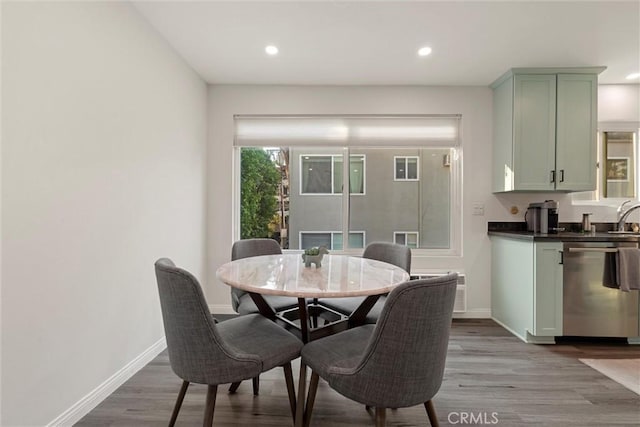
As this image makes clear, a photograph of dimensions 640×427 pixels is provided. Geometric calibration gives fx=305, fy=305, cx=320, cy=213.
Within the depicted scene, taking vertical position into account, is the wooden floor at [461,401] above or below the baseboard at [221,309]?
below

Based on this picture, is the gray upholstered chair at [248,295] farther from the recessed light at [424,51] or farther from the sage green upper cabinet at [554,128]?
the sage green upper cabinet at [554,128]

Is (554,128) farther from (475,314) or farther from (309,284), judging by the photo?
(309,284)

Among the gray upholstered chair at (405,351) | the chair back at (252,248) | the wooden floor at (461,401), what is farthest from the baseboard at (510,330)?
the chair back at (252,248)

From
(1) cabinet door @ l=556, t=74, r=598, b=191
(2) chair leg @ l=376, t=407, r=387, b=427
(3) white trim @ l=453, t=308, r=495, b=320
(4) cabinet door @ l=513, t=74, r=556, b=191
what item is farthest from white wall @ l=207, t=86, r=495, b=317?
(2) chair leg @ l=376, t=407, r=387, b=427

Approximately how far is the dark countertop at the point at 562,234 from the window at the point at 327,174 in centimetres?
151

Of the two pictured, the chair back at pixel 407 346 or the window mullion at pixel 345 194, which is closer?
the chair back at pixel 407 346

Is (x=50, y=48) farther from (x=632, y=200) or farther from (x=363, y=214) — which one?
(x=632, y=200)

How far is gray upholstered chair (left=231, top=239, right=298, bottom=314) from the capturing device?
208 cm

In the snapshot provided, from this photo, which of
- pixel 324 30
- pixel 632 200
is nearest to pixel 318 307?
pixel 324 30

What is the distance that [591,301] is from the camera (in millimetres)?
2637

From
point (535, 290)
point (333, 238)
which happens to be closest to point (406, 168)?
point (333, 238)

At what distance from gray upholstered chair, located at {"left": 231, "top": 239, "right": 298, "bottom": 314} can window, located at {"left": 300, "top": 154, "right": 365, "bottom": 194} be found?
1119mm

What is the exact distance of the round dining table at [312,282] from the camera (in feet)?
4.44

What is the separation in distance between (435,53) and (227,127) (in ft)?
7.22
